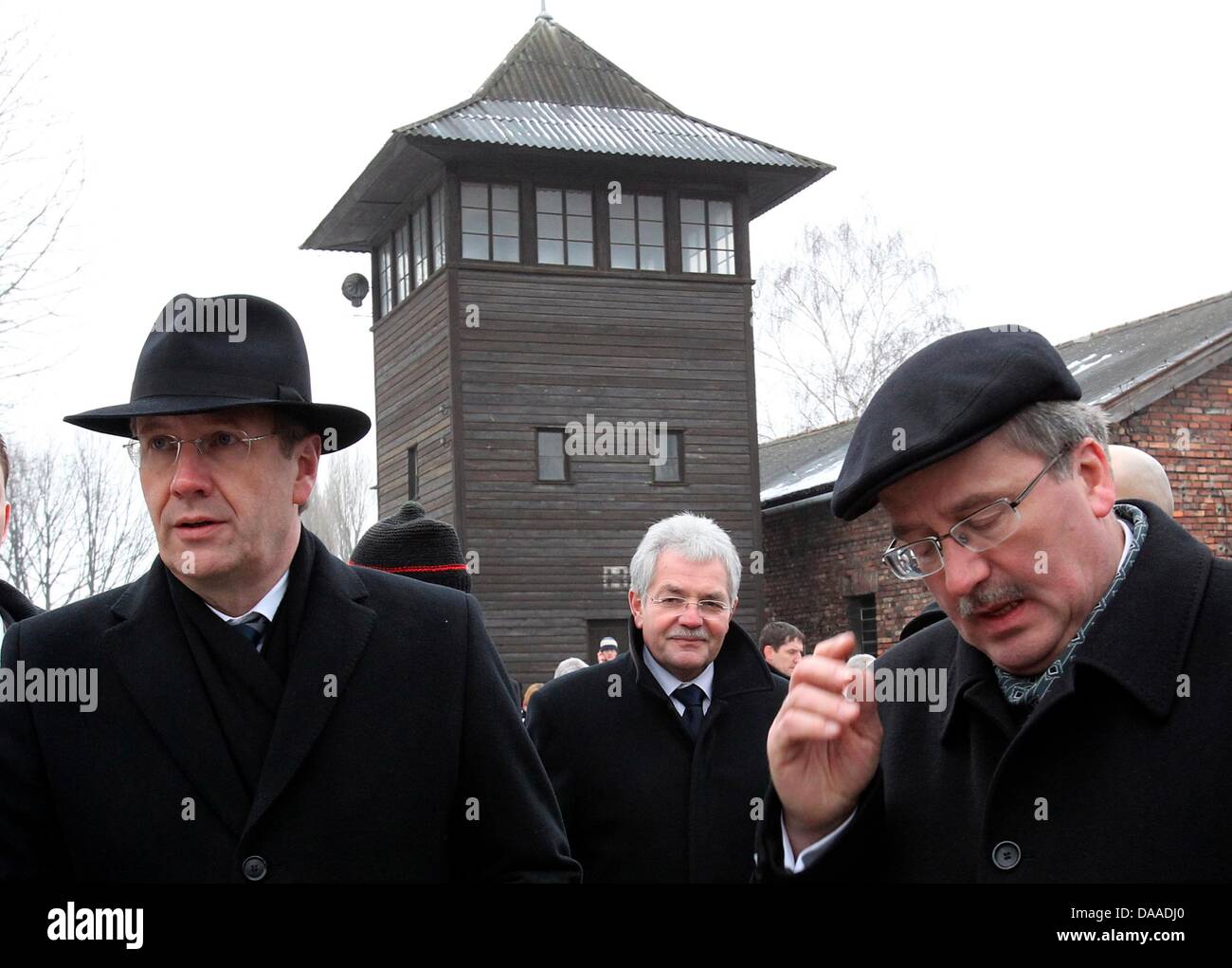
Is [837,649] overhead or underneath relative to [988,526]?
underneath

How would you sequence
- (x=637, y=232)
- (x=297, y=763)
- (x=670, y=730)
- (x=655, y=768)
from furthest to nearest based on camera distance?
(x=637, y=232)
(x=670, y=730)
(x=655, y=768)
(x=297, y=763)

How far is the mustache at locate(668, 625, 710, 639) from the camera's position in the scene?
4.72m

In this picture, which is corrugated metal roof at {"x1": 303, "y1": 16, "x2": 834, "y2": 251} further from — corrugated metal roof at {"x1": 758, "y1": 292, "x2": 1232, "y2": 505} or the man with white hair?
the man with white hair

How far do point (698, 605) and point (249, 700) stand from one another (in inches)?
83.3

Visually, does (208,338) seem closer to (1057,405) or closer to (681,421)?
(1057,405)

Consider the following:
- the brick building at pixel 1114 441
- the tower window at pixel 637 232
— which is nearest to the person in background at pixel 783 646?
the brick building at pixel 1114 441

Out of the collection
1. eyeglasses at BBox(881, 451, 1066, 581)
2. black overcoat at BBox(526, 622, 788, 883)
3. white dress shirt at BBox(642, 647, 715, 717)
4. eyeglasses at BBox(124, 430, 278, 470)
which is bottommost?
black overcoat at BBox(526, 622, 788, 883)

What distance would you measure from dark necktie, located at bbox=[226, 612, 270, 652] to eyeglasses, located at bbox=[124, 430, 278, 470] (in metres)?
0.32

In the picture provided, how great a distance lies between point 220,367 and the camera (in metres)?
3.03

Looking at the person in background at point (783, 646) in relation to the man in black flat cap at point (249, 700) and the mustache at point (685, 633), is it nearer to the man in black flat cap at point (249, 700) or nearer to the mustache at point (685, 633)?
the mustache at point (685, 633)

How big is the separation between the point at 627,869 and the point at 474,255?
1816 centimetres

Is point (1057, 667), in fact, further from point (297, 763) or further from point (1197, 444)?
point (1197, 444)

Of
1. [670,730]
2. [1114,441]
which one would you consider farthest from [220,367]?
[1114,441]

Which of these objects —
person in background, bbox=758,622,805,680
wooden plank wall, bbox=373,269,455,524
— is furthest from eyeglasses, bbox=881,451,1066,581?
wooden plank wall, bbox=373,269,455,524
